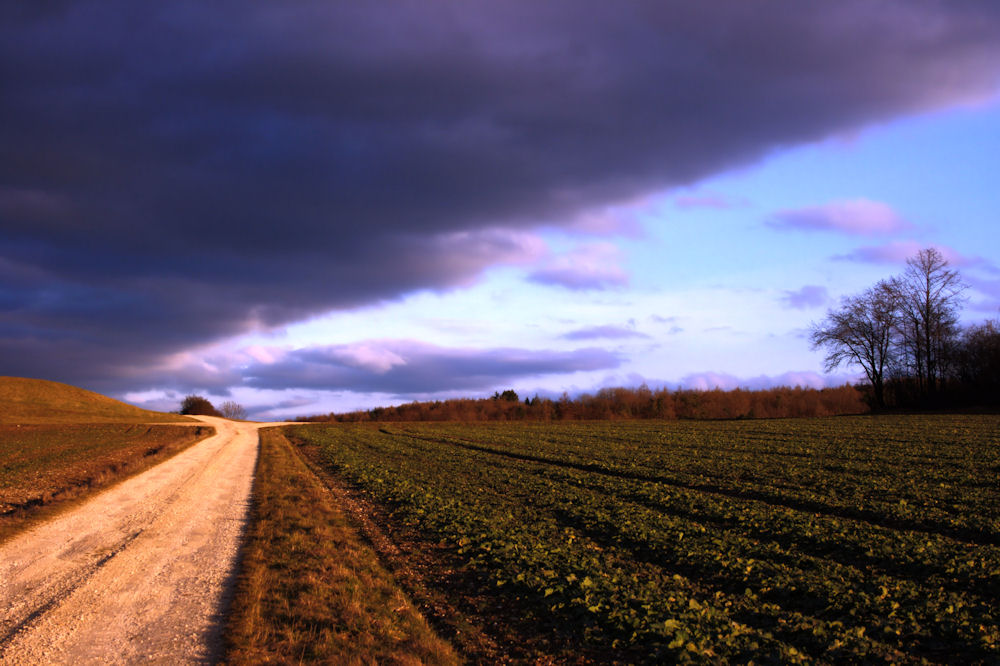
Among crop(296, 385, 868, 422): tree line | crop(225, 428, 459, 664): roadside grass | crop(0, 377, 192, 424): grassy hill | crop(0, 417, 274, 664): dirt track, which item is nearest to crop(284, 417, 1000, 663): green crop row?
crop(225, 428, 459, 664): roadside grass

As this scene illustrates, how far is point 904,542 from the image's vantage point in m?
12.4

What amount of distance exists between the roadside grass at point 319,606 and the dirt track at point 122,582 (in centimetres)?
49

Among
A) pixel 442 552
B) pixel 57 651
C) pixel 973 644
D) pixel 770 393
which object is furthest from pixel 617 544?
pixel 770 393

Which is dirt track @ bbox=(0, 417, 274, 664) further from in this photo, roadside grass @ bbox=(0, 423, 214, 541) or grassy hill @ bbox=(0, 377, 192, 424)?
grassy hill @ bbox=(0, 377, 192, 424)

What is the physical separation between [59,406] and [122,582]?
120788mm

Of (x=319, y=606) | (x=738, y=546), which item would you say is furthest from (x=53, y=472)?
(x=738, y=546)

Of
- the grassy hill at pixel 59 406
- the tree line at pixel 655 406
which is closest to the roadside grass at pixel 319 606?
the tree line at pixel 655 406

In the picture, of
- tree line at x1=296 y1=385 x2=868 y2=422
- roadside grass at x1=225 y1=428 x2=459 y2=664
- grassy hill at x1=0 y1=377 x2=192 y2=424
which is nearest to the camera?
roadside grass at x1=225 y1=428 x2=459 y2=664

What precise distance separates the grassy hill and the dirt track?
306 ft

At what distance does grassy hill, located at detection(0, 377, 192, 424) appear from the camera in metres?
94.4

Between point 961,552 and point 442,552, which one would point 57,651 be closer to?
point 442,552

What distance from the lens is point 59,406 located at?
341 ft

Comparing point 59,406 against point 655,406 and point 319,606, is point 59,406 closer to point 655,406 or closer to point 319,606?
point 655,406

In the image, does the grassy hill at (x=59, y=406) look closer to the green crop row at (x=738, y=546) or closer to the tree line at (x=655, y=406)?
the tree line at (x=655, y=406)
